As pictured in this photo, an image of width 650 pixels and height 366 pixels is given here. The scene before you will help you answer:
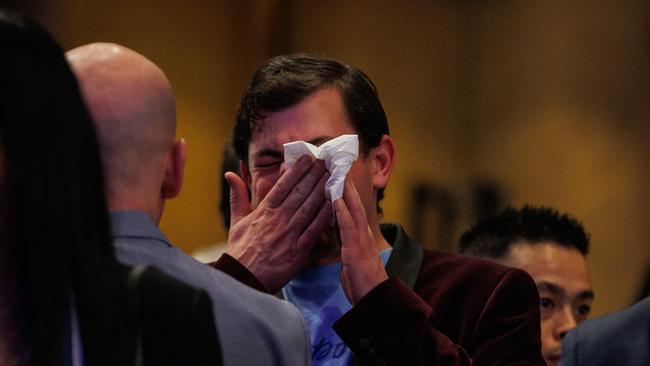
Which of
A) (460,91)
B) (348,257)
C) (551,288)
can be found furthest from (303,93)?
(460,91)

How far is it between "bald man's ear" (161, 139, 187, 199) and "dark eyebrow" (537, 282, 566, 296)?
1.43m

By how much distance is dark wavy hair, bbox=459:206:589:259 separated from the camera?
9.77 ft

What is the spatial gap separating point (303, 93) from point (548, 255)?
880 mm

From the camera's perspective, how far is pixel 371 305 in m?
1.97

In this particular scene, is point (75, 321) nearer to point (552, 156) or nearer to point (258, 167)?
point (258, 167)

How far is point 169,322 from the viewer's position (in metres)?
1.33

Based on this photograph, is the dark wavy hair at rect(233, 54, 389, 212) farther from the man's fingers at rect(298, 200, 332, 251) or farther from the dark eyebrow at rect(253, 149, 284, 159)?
the man's fingers at rect(298, 200, 332, 251)

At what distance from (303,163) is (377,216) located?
261 mm

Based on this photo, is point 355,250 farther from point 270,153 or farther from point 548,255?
point 548,255

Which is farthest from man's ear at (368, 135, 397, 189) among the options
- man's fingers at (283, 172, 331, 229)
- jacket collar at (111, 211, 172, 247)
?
jacket collar at (111, 211, 172, 247)

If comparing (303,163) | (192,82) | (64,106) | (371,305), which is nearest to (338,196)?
(303,163)

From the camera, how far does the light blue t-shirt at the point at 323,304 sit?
2092 millimetres

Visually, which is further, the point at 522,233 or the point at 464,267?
the point at 522,233

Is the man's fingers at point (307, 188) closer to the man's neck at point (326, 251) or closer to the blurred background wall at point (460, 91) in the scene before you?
the man's neck at point (326, 251)
